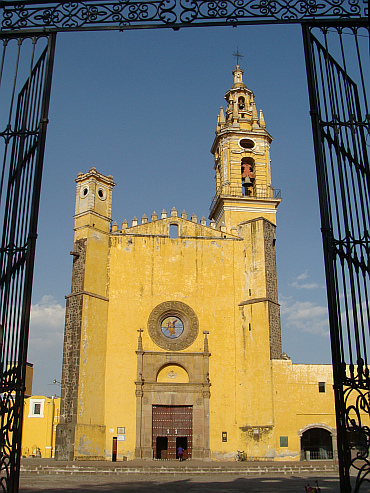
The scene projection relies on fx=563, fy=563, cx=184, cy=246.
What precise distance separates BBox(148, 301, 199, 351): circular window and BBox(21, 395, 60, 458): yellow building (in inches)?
419

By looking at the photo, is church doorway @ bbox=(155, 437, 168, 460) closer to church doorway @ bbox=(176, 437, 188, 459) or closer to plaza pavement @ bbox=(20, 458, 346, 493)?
church doorway @ bbox=(176, 437, 188, 459)

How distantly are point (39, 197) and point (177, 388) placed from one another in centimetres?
1975

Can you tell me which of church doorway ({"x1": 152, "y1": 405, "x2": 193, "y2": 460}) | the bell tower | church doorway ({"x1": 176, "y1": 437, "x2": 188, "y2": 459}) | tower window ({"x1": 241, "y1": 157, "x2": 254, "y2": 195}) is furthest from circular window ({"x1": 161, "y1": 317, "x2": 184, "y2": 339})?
tower window ({"x1": 241, "y1": 157, "x2": 254, "y2": 195})

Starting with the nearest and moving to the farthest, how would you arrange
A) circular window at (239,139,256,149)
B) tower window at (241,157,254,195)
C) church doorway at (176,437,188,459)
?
church doorway at (176,437,188,459), tower window at (241,157,254,195), circular window at (239,139,256,149)

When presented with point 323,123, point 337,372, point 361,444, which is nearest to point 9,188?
point 323,123

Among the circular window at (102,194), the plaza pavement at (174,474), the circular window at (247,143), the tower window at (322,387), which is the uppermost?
the circular window at (247,143)

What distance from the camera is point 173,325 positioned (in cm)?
2653

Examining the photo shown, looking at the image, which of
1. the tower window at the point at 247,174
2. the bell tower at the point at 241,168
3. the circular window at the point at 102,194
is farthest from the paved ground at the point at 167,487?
the tower window at the point at 247,174

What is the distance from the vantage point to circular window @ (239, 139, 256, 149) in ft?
101

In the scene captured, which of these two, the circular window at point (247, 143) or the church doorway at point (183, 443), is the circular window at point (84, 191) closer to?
the circular window at point (247, 143)

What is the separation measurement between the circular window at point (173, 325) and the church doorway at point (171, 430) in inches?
110

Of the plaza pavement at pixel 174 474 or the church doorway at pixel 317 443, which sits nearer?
the plaza pavement at pixel 174 474

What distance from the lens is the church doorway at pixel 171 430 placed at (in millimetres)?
24547

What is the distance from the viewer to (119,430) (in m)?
24.3
